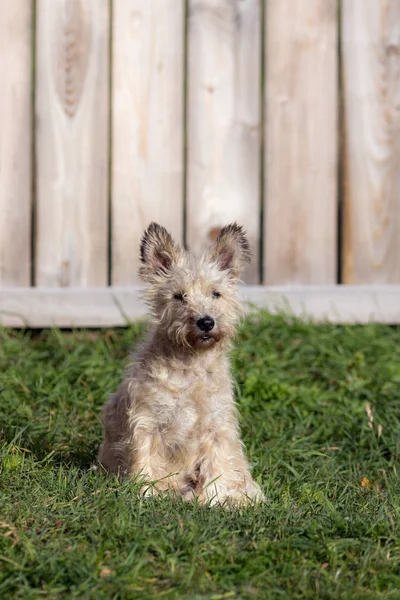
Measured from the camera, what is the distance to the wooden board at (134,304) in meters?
6.52

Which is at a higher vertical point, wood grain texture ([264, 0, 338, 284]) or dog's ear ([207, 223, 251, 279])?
wood grain texture ([264, 0, 338, 284])

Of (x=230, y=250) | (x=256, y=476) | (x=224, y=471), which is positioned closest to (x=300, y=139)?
(x=230, y=250)

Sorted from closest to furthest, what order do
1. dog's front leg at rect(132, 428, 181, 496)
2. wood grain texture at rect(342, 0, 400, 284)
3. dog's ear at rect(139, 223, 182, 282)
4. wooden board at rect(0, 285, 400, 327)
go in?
dog's front leg at rect(132, 428, 181, 496) < dog's ear at rect(139, 223, 182, 282) < wooden board at rect(0, 285, 400, 327) < wood grain texture at rect(342, 0, 400, 284)

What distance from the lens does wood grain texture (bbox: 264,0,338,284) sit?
6.71m

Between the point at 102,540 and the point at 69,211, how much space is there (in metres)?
3.35

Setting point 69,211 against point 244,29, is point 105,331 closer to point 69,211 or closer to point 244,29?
point 69,211

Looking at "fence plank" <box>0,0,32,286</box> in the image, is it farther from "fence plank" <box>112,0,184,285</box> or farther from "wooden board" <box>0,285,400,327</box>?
"fence plank" <box>112,0,184,285</box>

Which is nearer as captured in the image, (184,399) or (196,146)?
(184,399)

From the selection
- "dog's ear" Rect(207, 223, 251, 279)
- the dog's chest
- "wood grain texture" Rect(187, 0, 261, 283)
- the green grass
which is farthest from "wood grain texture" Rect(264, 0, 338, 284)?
the dog's chest

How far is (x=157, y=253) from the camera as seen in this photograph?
4.84m

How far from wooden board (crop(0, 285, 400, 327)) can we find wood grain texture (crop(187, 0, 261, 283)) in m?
0.55

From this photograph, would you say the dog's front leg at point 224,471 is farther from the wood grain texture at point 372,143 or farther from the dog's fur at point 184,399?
the wood grain texture at point 372,143

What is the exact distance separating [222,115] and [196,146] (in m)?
0.28

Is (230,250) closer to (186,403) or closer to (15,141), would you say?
(186,403)
